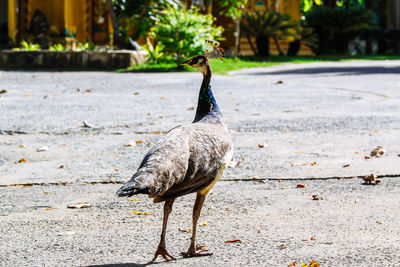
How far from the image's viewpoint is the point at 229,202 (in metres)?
4.96

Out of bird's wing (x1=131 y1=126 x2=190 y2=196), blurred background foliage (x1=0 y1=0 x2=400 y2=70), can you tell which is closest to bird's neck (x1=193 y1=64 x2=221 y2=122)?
bird's wing (x1=131 y1=126 x2=190 y2=196)

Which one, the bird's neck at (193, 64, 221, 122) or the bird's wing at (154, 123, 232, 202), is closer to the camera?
the bird's wing at (154, 123, 232, 202)

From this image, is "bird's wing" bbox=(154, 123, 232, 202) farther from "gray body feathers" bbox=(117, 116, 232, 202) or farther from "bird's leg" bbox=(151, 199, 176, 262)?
"bird's leg" bbox=(151, 199, 176, 262)

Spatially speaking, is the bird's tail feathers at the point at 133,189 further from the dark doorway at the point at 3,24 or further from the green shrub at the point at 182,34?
the dark doorway at the point at 3,24

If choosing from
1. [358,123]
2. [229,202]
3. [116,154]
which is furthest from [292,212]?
[358,123]

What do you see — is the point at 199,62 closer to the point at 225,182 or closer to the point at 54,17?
the point at 225,182

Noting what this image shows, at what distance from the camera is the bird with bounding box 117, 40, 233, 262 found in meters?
3.02

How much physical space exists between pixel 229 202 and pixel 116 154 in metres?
2.18

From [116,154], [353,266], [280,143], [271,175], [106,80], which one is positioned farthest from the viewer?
[106,80]

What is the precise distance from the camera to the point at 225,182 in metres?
5.64

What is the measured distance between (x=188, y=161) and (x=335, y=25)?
29298 millimetres

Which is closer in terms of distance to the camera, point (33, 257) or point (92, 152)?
point (33, 257)

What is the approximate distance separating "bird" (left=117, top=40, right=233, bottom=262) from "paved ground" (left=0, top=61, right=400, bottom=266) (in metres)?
0.46

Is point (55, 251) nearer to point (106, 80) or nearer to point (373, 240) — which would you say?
point (373, 240)
